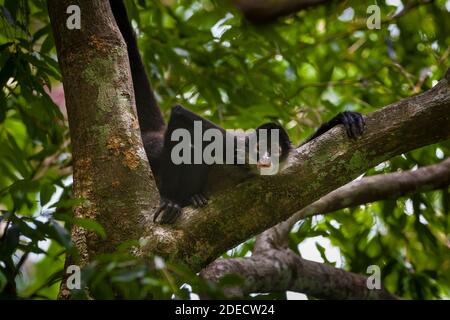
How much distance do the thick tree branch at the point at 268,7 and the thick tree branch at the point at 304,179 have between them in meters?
1.46

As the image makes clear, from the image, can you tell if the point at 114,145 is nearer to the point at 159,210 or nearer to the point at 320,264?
the point at 159,210

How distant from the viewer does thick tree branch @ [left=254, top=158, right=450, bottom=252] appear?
4098 millimetres

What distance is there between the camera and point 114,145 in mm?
2834

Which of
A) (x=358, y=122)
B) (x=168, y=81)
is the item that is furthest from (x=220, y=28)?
(x=358, y=122)

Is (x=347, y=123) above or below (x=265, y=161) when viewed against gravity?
above

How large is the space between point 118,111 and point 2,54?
1.15 meters

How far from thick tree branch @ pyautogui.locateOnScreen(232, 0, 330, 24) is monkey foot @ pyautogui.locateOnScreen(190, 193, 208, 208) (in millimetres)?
1552

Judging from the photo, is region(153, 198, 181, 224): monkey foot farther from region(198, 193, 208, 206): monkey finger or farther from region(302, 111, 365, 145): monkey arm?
region(302, 111, 365, 145): monkey arm

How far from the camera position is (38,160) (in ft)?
16.7

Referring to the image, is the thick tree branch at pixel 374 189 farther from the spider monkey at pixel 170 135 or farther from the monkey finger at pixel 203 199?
the monkey finger at pixel 203 199

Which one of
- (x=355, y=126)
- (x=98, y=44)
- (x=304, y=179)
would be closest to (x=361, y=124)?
(x=355, y=126)

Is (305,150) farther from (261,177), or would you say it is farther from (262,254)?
A: (262,254)

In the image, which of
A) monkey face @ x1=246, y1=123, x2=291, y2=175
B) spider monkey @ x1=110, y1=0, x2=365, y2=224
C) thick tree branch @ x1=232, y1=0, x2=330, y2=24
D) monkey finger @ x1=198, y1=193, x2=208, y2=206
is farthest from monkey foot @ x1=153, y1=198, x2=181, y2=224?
thick tree branch @ x1=232, y1=0, x2=330, y2=24

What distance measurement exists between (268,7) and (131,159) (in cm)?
161
